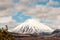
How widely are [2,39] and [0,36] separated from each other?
79cm

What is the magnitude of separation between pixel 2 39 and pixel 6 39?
5.18 feet

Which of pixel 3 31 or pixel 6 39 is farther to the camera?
pixel 3 31

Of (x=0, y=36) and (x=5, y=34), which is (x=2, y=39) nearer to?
(x=0, y=36)

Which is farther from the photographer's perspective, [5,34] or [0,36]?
[5,34]

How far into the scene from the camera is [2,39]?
42375 mm

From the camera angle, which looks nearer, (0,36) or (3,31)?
(0,36)

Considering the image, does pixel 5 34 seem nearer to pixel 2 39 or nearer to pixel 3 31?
pixel 3 31

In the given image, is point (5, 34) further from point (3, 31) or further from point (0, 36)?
point (0, 36)

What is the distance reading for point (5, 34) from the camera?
46.6 m

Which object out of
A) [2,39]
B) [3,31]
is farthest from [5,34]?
[2,39]

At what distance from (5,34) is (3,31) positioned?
0.75 m

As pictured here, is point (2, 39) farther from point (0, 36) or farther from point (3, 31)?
point (3, 31)

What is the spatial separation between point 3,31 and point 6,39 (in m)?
Answer: 3.37

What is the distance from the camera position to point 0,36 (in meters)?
41.9
